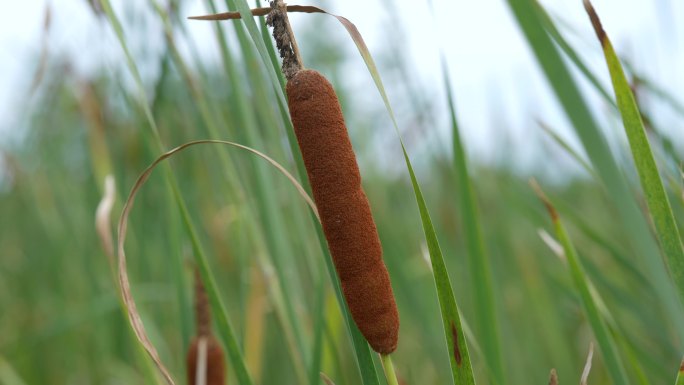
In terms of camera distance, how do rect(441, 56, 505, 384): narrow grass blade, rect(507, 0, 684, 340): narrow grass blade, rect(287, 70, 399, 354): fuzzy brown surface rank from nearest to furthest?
rect(287, 70, 399, 354): fuzzy brown surface < rect(507, 0, 684, 340): narrow grass blade < rect(441, 56, 505, 384): narrow grass blade

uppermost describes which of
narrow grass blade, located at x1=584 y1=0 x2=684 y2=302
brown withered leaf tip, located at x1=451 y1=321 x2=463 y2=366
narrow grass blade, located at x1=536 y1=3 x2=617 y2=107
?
narrow grass blade, located at x1=536 y1=3 x2=617 y2=107

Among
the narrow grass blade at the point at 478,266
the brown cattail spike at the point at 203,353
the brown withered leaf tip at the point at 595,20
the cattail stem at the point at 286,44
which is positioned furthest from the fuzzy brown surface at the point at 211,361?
the brown withered leaf tip at the point at 595,20

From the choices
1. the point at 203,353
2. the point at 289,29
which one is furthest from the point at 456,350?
the point at 203,353

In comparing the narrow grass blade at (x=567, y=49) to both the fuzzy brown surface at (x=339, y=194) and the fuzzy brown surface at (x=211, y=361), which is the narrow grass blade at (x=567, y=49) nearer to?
the fuzzy brown surface at (x=339, y=194)

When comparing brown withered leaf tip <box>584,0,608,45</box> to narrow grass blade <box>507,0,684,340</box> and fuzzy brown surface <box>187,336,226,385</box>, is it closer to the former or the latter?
narrow grass blade <box>507,0,684,340</box>

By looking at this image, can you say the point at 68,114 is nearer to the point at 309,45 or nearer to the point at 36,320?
the point at 36,320

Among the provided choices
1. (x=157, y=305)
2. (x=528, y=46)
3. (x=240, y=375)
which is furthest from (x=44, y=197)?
(x=528, y=46)

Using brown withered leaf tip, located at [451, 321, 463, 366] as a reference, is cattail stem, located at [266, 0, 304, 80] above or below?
above

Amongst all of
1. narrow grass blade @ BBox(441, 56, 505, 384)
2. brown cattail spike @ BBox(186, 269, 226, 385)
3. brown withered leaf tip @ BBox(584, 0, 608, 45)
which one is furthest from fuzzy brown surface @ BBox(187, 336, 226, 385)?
brown withered leaf tip @ BBox(584, 0, 608, 45)
